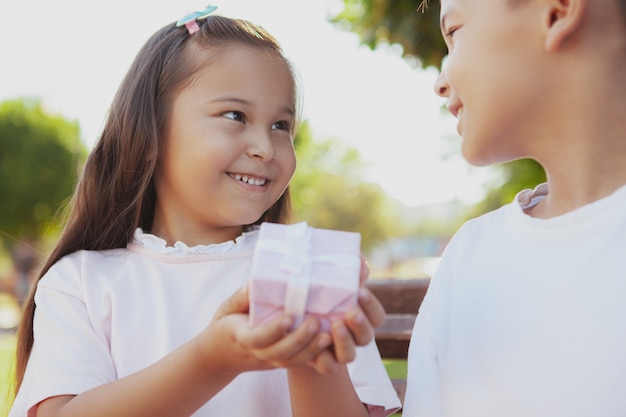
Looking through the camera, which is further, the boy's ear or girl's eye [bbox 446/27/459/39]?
girl's eye [bbox 446/27/459/39]

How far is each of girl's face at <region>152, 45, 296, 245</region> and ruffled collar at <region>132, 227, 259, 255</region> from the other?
0.19 ft

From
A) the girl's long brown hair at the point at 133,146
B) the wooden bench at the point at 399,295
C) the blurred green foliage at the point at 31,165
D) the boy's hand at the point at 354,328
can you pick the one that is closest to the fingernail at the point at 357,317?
the boy's hand at the point at 354,328

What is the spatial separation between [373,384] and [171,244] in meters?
0.79

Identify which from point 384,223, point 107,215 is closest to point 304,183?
point 384,223

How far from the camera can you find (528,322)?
1603mm

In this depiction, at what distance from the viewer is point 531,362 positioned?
157 centimetres

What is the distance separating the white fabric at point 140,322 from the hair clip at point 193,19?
0.69 m

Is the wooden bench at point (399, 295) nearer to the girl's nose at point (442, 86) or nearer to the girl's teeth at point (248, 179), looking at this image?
the girl's teeth at point (248, 179)

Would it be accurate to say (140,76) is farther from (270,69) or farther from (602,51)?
(602,51)

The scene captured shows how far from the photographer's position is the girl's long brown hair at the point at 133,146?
2.32 m

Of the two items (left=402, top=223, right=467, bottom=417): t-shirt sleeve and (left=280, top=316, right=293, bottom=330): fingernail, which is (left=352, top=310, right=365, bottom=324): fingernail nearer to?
(left=280, top=316, right=293, bottom=330): fingernail

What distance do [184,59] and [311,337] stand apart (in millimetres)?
1301

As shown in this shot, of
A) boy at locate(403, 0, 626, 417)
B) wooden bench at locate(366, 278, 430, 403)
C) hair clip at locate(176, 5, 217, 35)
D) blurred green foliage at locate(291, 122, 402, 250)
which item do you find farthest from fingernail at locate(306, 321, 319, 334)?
blurred green foliage at locate(291, 122, 402, 250)

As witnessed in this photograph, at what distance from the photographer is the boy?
1496 millimetres
